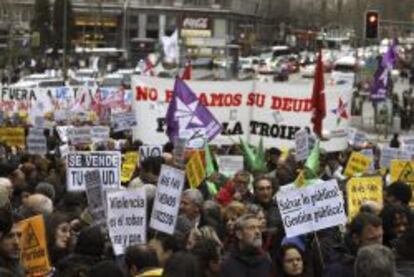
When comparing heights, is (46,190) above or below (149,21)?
above

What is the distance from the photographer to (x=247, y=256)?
27.0ft

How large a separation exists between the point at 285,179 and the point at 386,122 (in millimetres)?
27845

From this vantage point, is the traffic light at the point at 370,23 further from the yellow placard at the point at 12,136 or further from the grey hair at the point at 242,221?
the grey hair at the point at 242,221

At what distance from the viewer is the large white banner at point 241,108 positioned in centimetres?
1881

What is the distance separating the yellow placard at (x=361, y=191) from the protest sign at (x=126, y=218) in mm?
2937

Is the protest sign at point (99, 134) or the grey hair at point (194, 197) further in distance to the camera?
the protest sign at point (99, 134)

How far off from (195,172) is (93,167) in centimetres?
219

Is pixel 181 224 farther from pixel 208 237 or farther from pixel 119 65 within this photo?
pixel 119 65

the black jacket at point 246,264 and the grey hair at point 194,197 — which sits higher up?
the grey hair at point 194,197

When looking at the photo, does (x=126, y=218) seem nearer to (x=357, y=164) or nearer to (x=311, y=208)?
(x=311, y=208)

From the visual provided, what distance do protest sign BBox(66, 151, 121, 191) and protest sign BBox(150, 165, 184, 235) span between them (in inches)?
49.2

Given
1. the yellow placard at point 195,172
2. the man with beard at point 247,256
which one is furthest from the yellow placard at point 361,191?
the man with beard at point 247,256

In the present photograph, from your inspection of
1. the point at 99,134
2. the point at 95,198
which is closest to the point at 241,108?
the point at 99,134

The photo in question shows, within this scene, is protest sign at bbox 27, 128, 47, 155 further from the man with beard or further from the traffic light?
the traffic light
